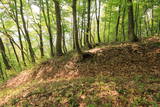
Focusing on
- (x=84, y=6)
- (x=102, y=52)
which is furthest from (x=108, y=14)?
(x=102, y=52)

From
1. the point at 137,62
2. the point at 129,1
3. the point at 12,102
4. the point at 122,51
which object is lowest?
the point at 12,102

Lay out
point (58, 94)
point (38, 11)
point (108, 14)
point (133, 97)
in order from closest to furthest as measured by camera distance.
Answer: point (133, 97)
point (58, 94)
point (38, 11)
point (108, 14)

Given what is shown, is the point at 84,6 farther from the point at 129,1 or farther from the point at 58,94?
the point at 58,94

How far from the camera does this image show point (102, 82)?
5.09m

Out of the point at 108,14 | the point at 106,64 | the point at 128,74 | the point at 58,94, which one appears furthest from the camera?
the point at 108,14

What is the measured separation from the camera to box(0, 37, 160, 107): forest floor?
397 centimetres

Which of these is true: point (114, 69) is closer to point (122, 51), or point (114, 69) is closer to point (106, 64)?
point (106, 64)

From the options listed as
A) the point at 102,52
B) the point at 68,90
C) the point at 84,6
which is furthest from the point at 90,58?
the point at 84,6

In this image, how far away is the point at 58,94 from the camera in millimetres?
4836

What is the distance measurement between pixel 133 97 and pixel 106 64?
3369mm

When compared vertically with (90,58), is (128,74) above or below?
below

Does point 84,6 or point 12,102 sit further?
point 84,6

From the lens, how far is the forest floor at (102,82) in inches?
156

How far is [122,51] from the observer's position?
26.0 ft
